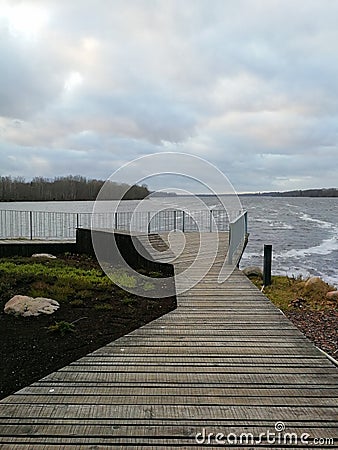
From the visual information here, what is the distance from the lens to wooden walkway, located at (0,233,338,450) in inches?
106

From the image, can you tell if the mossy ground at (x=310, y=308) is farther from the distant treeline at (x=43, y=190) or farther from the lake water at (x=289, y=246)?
the distant treeline at (x=43, y=190)

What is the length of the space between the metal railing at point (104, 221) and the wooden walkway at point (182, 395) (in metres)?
9.73

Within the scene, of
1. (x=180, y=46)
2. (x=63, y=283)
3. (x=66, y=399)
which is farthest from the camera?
(x=180, y=46)

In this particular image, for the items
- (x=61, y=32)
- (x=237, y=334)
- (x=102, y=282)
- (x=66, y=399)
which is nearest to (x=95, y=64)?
(x=61, y=32)

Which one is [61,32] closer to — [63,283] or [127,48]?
[127,48]

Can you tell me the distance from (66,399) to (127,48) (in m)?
13.3

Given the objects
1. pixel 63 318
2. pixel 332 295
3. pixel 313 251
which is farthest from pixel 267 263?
pixel 313 251

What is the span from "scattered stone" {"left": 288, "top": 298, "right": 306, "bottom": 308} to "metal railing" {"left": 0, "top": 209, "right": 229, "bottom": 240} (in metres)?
6.29

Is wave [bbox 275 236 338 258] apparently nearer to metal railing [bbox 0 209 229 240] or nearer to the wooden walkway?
metal railing [bbox 0 209 229 240]

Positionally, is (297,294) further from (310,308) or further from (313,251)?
(313,251)

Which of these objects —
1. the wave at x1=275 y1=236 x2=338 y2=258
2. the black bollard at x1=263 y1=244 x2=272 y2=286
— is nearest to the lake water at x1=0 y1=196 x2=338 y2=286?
the wave at x1=275 y1=236 x2=338 y2=258

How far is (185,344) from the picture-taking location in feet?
14.6

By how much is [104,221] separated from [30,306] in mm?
9412

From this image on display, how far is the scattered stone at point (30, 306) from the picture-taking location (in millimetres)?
5602
